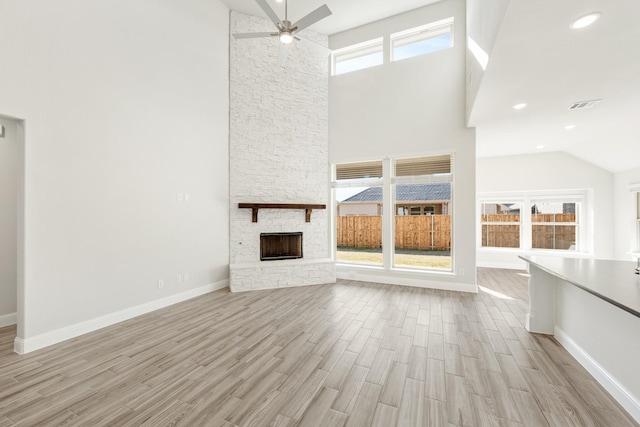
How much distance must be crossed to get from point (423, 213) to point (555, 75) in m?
3.11

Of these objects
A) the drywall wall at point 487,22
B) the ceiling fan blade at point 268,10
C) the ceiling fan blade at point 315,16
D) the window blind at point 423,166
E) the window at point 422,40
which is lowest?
the window blind at point 423,166

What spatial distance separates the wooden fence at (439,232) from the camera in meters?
5.60

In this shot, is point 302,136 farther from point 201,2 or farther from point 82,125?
point 82,125

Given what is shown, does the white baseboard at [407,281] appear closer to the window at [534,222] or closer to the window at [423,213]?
the window at [423,213]

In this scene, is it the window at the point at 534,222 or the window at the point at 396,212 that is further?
the window at the point at 534,222

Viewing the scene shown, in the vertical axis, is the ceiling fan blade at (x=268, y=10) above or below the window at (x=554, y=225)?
above

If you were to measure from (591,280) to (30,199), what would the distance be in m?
5.25

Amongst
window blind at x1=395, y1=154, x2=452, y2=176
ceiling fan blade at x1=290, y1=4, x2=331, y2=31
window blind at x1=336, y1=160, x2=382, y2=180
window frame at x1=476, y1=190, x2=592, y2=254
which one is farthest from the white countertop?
window frame at x1=476, y1=190, x2=592, y2=254

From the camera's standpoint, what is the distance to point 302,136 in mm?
5672

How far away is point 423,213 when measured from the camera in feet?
18.0

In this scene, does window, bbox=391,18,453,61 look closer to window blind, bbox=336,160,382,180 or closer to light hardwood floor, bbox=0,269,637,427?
window blind, bbox=336,160,382,180

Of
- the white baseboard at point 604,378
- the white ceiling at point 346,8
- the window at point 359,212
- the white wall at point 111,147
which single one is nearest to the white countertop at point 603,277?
the white baseboard at point 604,378

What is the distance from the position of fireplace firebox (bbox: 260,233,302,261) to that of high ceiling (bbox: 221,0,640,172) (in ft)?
13.0

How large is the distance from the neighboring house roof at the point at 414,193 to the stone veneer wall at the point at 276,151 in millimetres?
856
